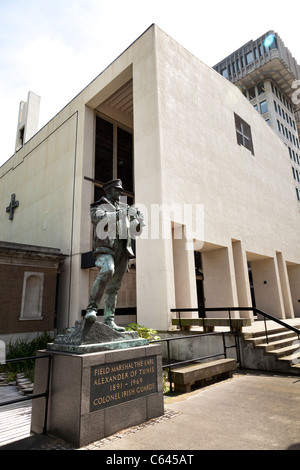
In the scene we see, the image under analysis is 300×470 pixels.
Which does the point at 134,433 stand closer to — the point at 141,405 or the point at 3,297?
the point at 141,405

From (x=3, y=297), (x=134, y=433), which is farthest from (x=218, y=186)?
(x=134, y=433)

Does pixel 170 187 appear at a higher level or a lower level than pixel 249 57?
lower

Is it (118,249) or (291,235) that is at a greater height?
(291,235)

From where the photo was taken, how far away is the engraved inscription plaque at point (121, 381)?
4.02m

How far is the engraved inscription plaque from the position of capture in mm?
4016

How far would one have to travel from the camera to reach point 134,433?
4.05 metres

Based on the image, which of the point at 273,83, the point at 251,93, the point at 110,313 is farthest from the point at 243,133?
the point at 273,83

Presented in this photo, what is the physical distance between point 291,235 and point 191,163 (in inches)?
524

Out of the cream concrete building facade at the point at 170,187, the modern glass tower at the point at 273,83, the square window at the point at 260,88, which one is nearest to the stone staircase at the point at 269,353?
the cream concrete building facade at the point at 170,187

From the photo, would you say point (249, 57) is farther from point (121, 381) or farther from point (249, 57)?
point (121, 381)

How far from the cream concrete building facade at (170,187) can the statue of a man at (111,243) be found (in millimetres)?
6028

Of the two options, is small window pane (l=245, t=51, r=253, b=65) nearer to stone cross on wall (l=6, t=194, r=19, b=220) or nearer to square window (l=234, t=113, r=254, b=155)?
square window (l=234, t=113, r=254, b=155)

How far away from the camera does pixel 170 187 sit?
499 inches

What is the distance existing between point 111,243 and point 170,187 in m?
8.13
